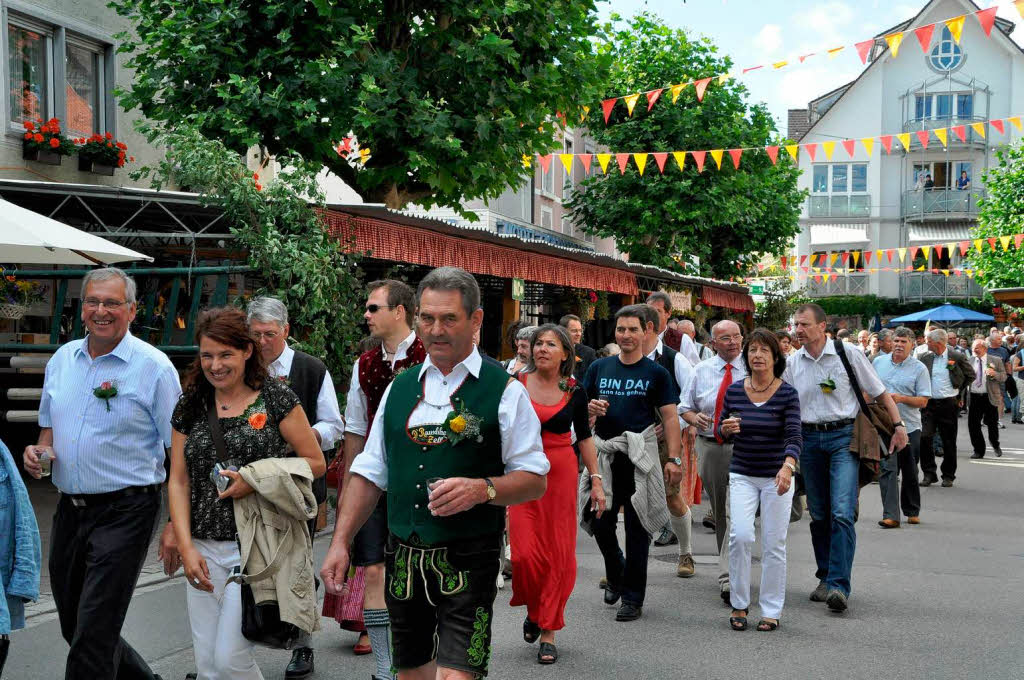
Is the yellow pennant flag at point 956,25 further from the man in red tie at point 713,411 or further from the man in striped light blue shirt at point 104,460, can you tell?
the man in striped light blue shirt at point 104,460

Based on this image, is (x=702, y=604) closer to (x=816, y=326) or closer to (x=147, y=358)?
(x=816, y=326)

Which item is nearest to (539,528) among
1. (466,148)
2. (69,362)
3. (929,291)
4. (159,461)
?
(159,461)

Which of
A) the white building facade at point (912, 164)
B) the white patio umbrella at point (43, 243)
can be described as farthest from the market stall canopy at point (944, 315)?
the white patio umbrella at point (43, 243)

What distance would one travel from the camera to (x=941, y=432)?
14.6 metres

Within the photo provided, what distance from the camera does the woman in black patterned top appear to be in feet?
13.4

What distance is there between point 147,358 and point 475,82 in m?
11.3

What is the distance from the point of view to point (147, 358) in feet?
15.3

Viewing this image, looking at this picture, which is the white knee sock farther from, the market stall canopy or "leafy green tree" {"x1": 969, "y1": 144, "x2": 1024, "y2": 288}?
"leafy green tree" {"x1": 969, "y1": 144, "x2": 1024, "y2": 288}

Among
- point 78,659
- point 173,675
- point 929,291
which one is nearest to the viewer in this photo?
point 78,659

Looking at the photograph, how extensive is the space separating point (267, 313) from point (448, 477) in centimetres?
237

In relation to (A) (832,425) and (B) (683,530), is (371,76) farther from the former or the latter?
(A) (832,425)

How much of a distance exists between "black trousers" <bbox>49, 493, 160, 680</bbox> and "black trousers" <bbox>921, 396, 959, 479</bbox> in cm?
1191

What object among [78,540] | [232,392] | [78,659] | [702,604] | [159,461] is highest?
Result: [232,392]

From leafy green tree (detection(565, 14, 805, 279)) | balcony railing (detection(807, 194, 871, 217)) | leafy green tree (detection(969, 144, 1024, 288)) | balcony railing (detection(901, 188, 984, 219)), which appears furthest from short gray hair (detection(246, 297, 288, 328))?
balcony railing (detection(901, 188, 984, 219))
